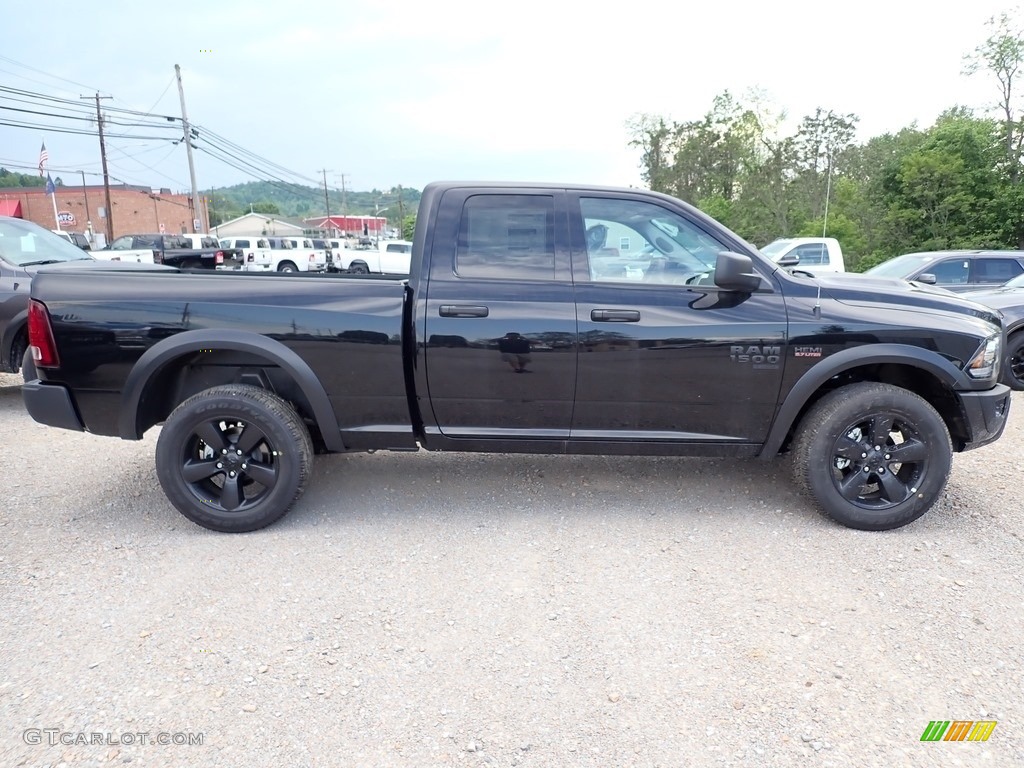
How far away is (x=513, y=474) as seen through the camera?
4.48m

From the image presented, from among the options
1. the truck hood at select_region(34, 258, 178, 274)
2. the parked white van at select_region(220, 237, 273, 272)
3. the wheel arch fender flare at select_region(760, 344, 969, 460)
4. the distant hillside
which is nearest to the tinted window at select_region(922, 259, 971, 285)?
the wheel arch fender flare at select_region(760, 344, 969, 460)

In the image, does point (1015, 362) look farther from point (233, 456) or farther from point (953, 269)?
point (233, 456)

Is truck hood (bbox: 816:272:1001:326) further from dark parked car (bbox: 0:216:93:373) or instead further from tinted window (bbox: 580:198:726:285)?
dark parked car (bbox: 0:216:93:373)

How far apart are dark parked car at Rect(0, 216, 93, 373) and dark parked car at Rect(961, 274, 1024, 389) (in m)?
9.63

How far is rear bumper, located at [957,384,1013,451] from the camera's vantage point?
3.50 metres

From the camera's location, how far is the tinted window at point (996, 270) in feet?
30.0

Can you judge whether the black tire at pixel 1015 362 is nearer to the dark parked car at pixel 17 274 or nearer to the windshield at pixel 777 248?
the windshield at pixel 777 248

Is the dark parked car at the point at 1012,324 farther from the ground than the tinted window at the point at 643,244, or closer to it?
closer to it

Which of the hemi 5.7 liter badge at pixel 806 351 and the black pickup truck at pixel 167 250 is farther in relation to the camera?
the black pickup truck at pixel 167 250

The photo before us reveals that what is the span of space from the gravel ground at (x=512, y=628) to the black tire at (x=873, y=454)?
17 centimetres

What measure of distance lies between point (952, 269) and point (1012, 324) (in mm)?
2343

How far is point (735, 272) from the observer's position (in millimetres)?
3311

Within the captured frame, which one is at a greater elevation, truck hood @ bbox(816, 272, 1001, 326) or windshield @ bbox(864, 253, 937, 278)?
windshield @ bbox(864, 253, 937, 278)

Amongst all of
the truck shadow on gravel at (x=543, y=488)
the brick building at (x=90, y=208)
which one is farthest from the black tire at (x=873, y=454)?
the brick building at (x=90, y=208)
